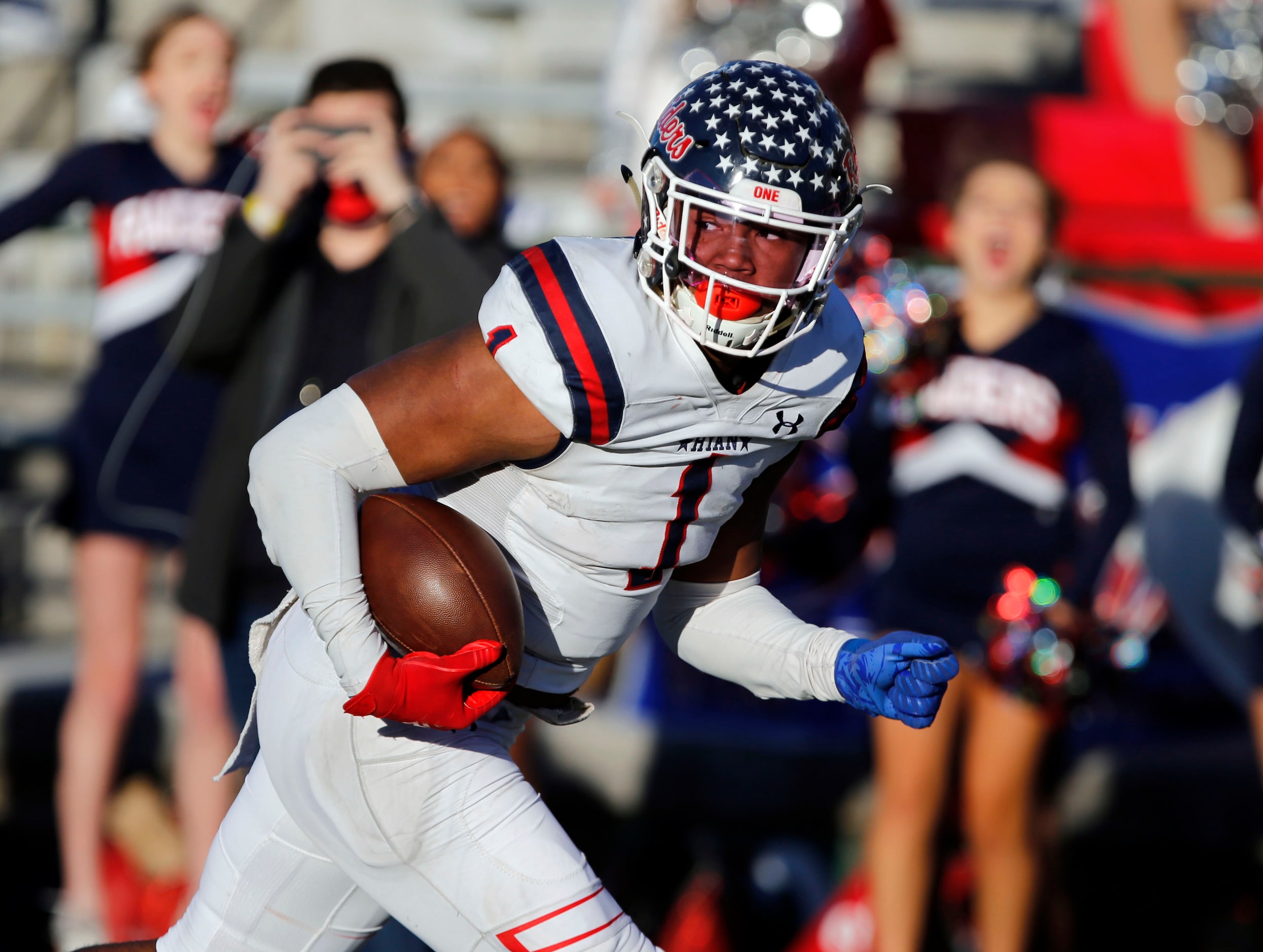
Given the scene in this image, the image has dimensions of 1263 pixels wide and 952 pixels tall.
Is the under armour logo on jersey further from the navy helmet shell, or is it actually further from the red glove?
the red glove

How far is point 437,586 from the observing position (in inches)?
80.6

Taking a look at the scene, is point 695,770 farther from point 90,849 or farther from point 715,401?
point 715,401

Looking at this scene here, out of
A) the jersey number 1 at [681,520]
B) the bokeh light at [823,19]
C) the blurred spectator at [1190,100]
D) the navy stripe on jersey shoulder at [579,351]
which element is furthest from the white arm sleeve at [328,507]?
the blurred spectator at [1190,100]

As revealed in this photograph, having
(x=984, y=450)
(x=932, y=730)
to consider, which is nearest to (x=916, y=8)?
(x=984, y=450)

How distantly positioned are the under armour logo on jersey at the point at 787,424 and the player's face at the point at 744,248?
0.22 m

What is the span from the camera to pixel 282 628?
2.33 m

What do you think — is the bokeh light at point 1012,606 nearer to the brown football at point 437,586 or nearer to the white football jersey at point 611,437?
the white football jersey at point 611,437

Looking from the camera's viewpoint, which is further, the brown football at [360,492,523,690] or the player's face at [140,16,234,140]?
the player's face at [140,16,234,140]

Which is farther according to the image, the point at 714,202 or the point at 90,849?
the point at 90,849

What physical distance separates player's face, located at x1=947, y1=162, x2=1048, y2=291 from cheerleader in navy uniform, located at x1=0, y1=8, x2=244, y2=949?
6.06ft

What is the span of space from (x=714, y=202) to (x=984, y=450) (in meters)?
1.87

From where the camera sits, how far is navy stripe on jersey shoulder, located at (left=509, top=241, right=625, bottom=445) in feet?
6.63

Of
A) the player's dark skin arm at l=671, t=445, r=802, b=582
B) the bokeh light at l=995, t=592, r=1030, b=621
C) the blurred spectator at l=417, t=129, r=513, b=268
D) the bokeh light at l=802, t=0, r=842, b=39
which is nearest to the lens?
the player's dark skin arm at l=671, t=445, r=802, b=582

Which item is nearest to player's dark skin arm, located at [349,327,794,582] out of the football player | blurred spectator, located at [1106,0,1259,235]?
the football player
